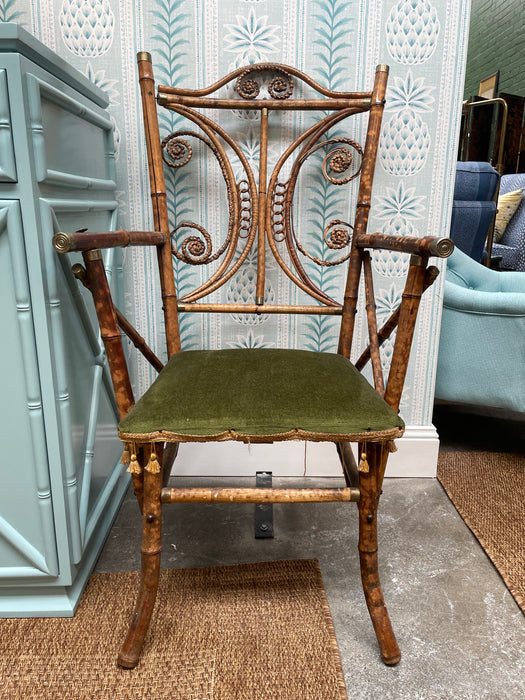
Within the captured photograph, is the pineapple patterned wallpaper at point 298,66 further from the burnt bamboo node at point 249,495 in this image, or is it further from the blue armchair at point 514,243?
the blue armchair at point 514,243

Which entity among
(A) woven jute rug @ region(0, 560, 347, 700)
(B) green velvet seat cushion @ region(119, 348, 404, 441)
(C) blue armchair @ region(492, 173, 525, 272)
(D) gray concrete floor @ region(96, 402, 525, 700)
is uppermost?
(C) blue armchair @ region(492, 173, 525, 272)

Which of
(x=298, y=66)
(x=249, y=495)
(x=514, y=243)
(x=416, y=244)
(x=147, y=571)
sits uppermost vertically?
(x=298, y=66)

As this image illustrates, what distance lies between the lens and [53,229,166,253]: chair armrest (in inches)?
33.2

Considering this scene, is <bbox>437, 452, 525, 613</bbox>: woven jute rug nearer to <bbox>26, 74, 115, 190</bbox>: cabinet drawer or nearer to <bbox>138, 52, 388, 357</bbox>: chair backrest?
<bbox>138, 52, 388, 357</bbox>: chair backrest

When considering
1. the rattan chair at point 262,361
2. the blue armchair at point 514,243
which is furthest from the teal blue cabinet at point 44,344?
the blue armchair at point 514,243

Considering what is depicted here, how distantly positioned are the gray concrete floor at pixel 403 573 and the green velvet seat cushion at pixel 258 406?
0.47 m

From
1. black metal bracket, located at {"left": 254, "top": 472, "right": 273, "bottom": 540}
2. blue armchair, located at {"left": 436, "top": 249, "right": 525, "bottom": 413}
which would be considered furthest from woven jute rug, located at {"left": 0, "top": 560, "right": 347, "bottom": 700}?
blue armchair, located at {"left": 436, "top": 249, "right": 525, "bottom": 413}

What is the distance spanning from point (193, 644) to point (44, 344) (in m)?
0.66

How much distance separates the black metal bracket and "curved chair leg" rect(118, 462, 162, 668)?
1.50 ft

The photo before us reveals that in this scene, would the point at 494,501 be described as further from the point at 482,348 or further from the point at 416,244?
the point at 416,244

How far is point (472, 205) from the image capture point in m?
2.20

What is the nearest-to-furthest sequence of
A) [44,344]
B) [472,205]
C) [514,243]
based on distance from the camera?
[44,344]
[472,205]
[514,243]

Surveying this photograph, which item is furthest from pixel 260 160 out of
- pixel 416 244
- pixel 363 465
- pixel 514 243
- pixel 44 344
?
pixel 514 243

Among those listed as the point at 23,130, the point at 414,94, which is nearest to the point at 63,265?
the point at 23,130
